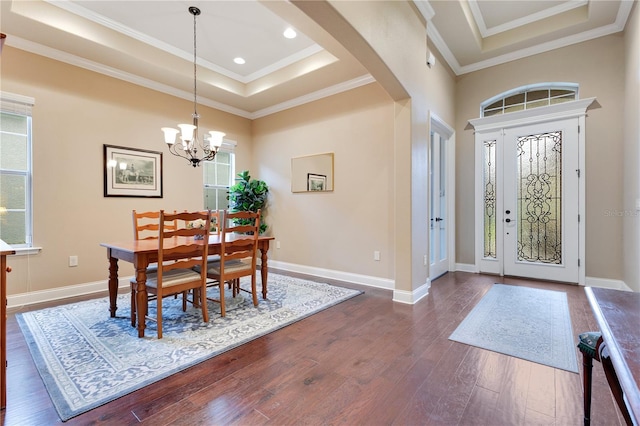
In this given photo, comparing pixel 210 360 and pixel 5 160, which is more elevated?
pixel 5 160

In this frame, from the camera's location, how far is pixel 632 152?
329 cm

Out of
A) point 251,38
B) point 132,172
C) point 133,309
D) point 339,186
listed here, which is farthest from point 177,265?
point 251,38

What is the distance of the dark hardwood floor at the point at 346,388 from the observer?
154 centimetres

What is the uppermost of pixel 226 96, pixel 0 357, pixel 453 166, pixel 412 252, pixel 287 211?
pixel 226 96

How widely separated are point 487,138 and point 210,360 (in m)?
5.02

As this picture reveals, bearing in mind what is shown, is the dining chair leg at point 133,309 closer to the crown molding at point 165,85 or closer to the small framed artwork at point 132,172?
the small framed artwork at point 132,172

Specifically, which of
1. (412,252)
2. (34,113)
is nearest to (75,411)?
(412,252)

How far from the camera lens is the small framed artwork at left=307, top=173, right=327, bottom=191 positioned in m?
4.77

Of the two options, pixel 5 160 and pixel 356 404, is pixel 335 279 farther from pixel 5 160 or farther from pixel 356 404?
pixel 5 160

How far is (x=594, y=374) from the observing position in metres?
1.93

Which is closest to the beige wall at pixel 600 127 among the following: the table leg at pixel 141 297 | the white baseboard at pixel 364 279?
the white baseboard at pixel 364 279

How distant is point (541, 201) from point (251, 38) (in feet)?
15.6

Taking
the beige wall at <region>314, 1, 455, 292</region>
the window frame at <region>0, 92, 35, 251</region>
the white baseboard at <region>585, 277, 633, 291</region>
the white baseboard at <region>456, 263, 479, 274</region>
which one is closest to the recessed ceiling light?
the beige wall at <region>314, 1, 455, 292</region>

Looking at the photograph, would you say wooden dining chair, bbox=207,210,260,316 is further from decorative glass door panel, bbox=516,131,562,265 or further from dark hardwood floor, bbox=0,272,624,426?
decorative glass door panel, bbox=516,131,562,265
